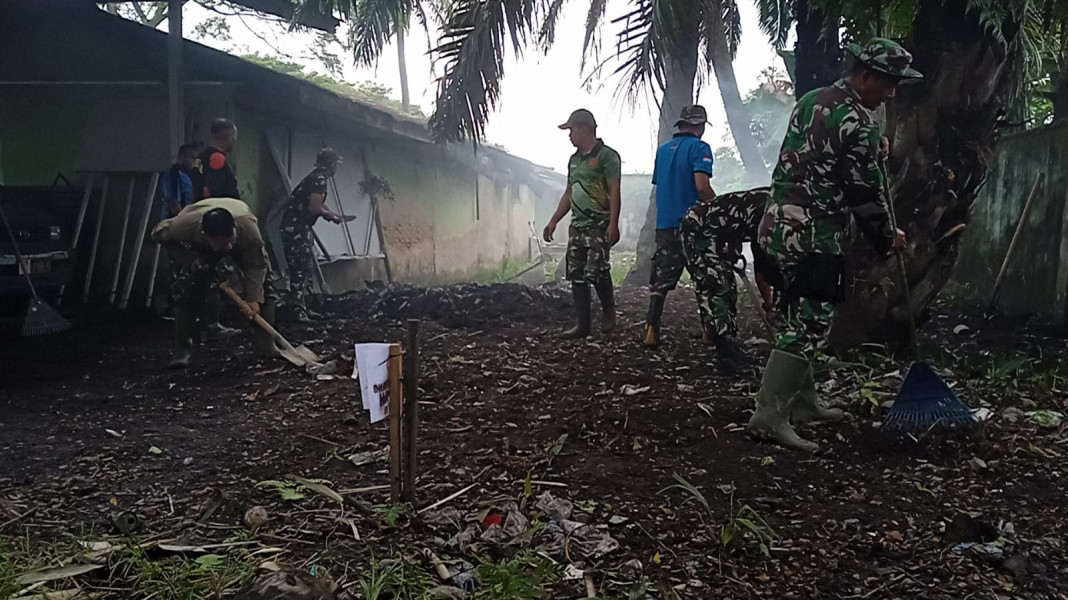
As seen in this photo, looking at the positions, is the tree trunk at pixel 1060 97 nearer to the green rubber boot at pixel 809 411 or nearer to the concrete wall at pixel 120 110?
the green rubber boot at pixel 809 411

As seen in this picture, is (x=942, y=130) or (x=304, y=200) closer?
(x=942, y=130)

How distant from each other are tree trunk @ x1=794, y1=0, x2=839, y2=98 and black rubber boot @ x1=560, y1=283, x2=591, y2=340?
2.19 meters

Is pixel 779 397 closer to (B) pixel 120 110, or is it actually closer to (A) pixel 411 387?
(A) pixel 411 387

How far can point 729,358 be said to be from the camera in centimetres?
465

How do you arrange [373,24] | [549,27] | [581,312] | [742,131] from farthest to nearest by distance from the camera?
1. [742,131]
2. [373,24]
3. [549,27]
4. [581,312]

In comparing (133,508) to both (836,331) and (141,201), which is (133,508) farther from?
(141,201)

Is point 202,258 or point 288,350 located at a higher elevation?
point 202,258

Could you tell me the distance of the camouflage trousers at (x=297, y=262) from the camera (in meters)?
7.22

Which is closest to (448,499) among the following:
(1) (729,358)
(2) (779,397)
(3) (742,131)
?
(2) (779,397)

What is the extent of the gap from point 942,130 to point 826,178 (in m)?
1.73

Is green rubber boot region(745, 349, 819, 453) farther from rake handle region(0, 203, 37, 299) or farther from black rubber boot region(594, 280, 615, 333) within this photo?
rake handle region(0, 203, 37, 299)

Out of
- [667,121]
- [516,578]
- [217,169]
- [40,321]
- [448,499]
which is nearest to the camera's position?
[516,578]

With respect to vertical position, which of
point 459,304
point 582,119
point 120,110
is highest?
point 120,110

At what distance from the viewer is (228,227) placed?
4969 millimetres
